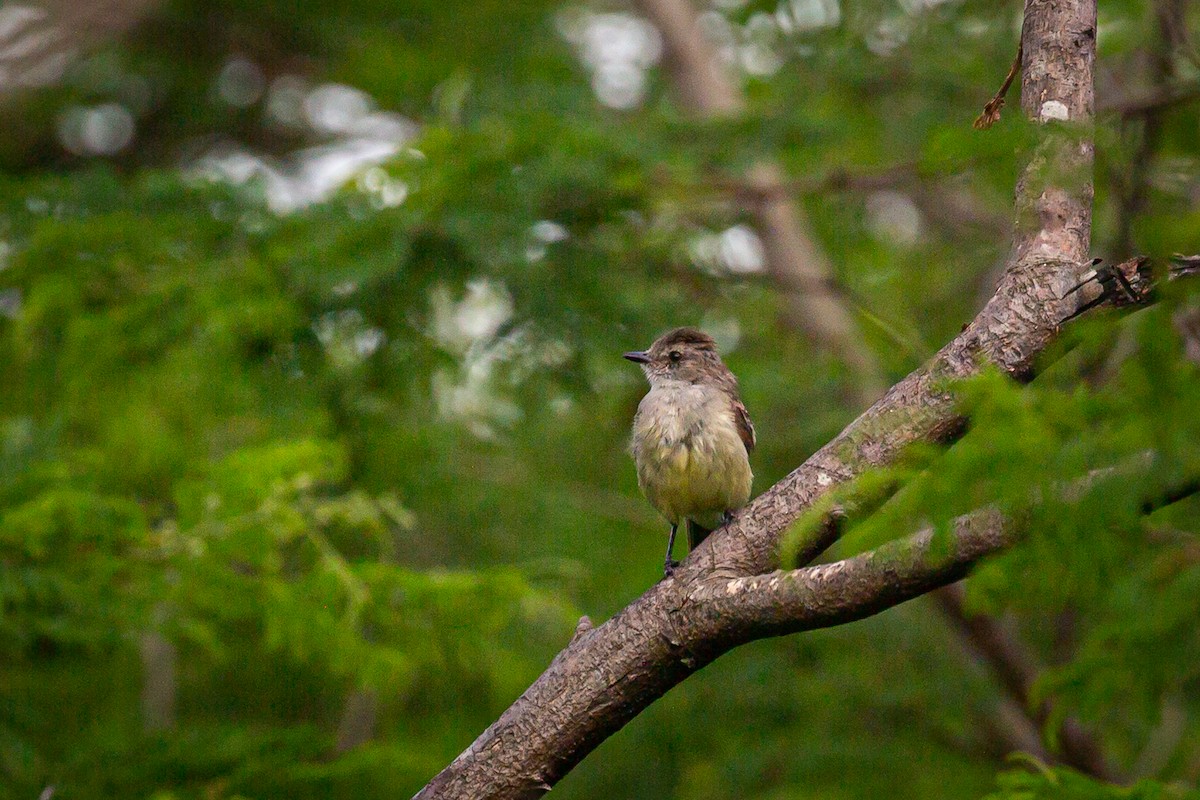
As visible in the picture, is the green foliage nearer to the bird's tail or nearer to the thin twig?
the thin twig

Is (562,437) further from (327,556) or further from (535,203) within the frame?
(327,556)

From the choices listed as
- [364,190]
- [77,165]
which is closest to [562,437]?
[364,190]

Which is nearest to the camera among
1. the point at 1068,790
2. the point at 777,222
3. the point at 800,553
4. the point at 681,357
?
the point at 1068,790

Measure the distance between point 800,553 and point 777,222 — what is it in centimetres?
569

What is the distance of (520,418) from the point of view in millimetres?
7516

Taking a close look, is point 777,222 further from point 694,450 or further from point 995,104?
point 995,104

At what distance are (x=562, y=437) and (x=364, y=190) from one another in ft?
13.3

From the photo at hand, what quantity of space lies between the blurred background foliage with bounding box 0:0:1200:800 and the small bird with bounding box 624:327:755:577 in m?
0.76

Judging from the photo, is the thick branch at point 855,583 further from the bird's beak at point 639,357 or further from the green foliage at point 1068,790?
the bird's beak at point 639,357

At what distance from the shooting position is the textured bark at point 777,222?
7419mm

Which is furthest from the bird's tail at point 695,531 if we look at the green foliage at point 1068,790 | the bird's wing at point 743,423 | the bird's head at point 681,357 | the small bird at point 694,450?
the green foliage at point 1068,790

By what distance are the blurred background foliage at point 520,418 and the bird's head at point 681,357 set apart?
71 cm

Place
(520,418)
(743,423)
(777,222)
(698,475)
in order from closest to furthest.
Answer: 1. (698,475)
2. (743,423)
3. (520,418)
4. (777,222)

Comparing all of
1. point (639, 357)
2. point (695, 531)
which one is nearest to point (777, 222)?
point (639, 357)
